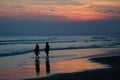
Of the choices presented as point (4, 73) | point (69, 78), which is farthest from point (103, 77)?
point (4, 73)

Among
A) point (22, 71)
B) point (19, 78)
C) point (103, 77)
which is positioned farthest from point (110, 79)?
point (22, 71)

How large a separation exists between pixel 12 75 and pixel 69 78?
3336mm

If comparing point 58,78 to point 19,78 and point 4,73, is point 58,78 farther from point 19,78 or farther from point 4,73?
point 4,73

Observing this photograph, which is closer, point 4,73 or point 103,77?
point 103,77

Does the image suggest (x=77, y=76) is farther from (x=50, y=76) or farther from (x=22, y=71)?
(x=22, y=71)

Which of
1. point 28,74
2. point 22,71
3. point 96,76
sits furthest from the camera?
point 22,71

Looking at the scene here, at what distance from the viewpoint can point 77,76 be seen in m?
15.8

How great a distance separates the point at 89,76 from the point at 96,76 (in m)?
0.38

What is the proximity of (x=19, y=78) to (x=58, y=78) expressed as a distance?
81.0 inches

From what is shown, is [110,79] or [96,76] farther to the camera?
[96,76]

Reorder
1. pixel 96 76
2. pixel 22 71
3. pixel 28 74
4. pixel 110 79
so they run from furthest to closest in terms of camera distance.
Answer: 1. pixel 22 71
2. pixel 28 74
3. pixel 96 76
4. pixel 110 79

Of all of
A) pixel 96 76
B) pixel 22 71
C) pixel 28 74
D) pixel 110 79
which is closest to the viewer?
pixel 110 79

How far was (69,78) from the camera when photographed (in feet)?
50.0

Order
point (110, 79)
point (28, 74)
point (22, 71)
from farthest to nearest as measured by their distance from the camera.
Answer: point (22, 71) < point (28, 74) < point (110, 79)
